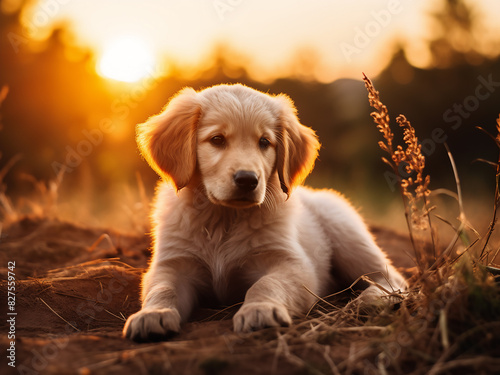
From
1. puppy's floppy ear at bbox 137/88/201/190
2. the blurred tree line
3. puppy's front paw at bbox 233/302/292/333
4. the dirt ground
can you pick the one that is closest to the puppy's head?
puppy's floppy ear at bbox 137/88/201/190

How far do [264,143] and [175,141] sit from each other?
0.61 m

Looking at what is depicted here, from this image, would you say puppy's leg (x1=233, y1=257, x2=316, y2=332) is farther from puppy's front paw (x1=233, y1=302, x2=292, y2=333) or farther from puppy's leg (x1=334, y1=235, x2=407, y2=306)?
puppy's leg (x1=334, y1=235, x2=407, y2=306)

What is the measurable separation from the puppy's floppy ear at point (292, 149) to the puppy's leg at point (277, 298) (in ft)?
2.00

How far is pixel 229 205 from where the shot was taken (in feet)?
9.36

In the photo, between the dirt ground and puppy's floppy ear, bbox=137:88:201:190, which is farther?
puppy's floppy ear, bbox=137:88:201:190

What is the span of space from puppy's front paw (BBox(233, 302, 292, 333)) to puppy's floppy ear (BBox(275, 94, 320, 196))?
3.71 ft

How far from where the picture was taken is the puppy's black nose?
8.82 ft

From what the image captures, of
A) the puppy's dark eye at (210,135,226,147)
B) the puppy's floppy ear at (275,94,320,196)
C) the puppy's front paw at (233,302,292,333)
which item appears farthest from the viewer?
the puppy's floppy ear at (275,94,320,196)

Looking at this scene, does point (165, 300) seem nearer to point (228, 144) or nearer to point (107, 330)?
point (107, 330)

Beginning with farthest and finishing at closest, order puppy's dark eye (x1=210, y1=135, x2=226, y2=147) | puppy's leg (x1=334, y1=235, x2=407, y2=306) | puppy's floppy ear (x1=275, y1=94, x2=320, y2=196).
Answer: puppy's leg (x1=334, y1=235, x2=407, y2=306) < puppy's floppy ear (x1=275, y1=94, x2=320, y2=196) < puppy's dark eye (x1=210, y1=135, x2=226, y2=147)

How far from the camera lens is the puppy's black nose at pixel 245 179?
106 inches

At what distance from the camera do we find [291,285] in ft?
8.97

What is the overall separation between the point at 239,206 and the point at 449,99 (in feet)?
31.2

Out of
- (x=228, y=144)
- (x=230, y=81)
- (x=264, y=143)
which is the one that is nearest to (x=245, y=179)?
(x=228, y=144)
